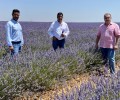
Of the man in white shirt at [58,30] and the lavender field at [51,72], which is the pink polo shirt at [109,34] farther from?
the man in white shirt at [58,30]

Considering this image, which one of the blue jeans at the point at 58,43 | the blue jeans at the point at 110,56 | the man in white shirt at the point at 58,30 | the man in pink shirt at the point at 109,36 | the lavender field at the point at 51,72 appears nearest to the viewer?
the lavender field at the point at 51,72

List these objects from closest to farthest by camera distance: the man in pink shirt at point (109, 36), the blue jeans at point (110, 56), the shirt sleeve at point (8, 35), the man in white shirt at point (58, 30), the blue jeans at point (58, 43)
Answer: the shirt sleeve at point (8, 35) → the man in pink shirt at point (109, 36) → the blue jeans at point (110, 56) → the man in white shirt at point (58, 30) → the blue jeans at point (58, 43)

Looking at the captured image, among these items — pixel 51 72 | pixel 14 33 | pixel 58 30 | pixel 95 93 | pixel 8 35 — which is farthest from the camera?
pixel 58 30

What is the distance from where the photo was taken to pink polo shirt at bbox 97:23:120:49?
6047 millimetres

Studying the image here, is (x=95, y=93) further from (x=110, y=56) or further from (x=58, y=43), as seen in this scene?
(x=58, y=43)

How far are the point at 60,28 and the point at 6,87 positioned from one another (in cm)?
319

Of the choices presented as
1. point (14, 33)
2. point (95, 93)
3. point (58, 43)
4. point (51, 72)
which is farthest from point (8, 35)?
point (95, 93)

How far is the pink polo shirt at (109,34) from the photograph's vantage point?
605 centimetres

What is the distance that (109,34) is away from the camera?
608 cm

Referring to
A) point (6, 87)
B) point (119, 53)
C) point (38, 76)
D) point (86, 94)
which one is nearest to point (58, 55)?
point (38, 76)

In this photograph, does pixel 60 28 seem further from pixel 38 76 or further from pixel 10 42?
pixel 38 76

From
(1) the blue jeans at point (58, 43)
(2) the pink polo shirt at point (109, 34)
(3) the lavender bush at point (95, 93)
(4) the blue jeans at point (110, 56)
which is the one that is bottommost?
(4) the blue jeans at point (110, 56)

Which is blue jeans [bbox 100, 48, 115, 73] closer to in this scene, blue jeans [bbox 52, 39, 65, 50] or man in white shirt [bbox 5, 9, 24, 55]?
blue jeans [bbox 52, 39, 65, 50]

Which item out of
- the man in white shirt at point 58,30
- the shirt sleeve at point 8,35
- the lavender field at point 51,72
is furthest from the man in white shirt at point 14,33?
the man in white shirt at point 58,30
